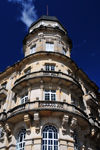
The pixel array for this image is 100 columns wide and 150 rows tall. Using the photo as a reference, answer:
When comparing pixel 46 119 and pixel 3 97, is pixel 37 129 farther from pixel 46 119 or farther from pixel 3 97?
pixel 3 97

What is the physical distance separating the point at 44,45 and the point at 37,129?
13518 mm

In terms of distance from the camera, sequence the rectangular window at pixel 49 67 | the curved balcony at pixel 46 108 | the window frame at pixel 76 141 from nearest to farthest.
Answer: the curved balcony at pixel 46 108 → the window frame at pixel 76 141 → the rectangular window at pixel 49 67

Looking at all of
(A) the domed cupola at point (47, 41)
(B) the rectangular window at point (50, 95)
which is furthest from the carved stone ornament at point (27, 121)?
(A) the domed cupola at point (47, 41)

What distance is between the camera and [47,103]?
19.1 meters

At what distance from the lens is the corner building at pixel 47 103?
59.6ft

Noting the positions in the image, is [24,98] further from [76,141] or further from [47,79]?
[76,141]

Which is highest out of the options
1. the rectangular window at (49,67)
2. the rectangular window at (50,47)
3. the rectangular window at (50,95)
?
the rectangular window at (50,47)

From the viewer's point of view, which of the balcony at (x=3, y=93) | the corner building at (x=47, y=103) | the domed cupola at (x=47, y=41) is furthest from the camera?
the domed cupola at (x=47, y=41)

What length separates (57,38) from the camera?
2819cm

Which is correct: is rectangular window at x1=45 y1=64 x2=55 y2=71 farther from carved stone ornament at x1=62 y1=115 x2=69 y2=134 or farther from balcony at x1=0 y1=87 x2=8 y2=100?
carved stone ornament at x1=62 y1=115 x2=69 y2=134

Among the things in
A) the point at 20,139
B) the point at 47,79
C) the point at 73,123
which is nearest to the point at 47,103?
the point at 73,123

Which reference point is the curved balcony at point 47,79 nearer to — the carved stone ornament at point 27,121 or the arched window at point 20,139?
the carved stone ornament at point 27,121

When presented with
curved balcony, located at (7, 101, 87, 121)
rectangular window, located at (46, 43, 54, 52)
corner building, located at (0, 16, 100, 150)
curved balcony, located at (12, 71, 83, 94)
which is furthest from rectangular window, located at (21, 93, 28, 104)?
rectangular window, located at (46, 43, 54, 52)

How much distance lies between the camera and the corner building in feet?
59.6
